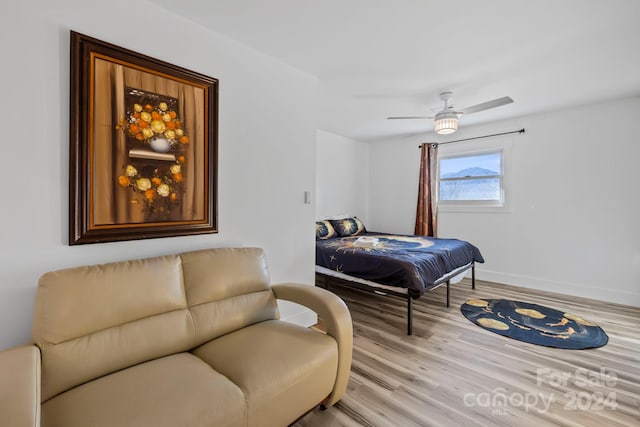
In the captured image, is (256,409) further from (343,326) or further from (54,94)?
(54,94)

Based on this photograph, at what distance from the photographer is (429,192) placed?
15.9 feet

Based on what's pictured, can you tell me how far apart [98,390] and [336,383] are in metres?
1.09

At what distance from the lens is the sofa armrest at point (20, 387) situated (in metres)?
0.83

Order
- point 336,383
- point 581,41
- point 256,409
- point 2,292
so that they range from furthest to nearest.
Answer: point 581,41
point 336,383
point 2,292
point 256,409

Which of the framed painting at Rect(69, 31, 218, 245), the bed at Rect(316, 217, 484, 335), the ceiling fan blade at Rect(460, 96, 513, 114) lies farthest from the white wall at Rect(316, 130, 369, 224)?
the framed painting at Rect(69, 31, 218, 245)

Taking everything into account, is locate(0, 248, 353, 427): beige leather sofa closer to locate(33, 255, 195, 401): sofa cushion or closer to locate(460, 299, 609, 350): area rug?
locate(33, 255, 195, 401): sofa cushion

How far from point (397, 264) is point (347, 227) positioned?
2027mm

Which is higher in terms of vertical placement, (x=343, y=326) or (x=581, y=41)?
(x=581, y=41)

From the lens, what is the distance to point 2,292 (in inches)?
53.4

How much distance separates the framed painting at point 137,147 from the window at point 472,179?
4.01m

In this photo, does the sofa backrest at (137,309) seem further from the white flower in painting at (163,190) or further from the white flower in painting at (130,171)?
the white flower in painting at (130,171)

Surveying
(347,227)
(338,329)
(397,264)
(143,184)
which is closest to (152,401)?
(338,329)

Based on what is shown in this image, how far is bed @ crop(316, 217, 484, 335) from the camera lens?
8.80 ft

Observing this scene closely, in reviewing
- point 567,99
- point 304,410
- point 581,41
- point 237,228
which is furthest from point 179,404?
point 567,99
